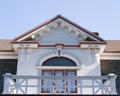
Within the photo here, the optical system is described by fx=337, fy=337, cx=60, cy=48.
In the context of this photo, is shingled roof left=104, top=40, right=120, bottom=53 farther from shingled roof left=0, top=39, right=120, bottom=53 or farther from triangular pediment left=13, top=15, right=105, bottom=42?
triangular pediment left=13, top=15, right=105, bottom=42

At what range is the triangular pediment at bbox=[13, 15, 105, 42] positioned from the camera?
16109 millimetres

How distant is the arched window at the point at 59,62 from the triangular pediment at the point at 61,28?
→ 1.25 meters

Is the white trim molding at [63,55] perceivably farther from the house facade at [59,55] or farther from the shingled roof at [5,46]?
the shingled roof at [5,46]

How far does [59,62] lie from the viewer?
15.9m

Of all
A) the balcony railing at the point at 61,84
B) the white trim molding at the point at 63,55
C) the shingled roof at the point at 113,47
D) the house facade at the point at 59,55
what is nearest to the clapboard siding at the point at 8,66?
the house facade at the point at 59,55

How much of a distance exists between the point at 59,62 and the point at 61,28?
1.81 m

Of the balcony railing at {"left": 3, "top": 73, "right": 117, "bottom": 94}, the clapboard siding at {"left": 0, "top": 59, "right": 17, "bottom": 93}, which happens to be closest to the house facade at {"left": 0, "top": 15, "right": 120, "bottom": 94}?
the clapboard siding at {"left": 0, "top": 59, "right": 17, "bottom": 93}

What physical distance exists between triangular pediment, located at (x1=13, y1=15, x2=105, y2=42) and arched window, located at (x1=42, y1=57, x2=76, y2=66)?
1.25 metres

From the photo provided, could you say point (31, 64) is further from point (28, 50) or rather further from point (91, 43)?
point (91, 43)

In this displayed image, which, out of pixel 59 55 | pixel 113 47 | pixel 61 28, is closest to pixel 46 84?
pixel 59 55

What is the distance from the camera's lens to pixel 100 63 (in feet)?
53.5

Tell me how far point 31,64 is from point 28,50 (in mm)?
726

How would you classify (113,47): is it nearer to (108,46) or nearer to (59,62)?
(108,46)

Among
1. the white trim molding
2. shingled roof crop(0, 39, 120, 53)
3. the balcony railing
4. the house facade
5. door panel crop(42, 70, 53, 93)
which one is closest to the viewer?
the balcony railing
